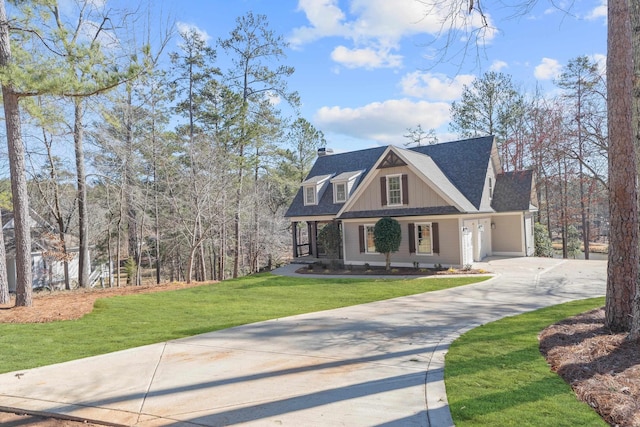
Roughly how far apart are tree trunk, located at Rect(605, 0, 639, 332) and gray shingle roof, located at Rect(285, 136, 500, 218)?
1196cm

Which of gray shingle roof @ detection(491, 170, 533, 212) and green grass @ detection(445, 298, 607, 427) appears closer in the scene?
green grass @ detection(445, 298, 607, 427)

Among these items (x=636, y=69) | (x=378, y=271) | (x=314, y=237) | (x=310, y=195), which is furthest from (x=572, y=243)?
(x=636, y=69)

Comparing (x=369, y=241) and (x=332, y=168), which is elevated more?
(x=332, y=168)

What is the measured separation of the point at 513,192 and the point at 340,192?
29.3 feet

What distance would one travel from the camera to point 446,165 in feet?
67.8

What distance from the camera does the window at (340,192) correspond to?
20750mm

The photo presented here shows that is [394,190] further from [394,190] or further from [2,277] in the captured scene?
[2,277]

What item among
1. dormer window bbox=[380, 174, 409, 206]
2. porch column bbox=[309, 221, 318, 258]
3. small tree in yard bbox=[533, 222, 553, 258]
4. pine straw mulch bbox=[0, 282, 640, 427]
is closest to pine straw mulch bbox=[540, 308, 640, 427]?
pine straw mulch bbox=[0, 282, 640, 427]

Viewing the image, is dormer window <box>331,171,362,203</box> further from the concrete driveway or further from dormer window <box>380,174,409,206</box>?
the concrete driveway

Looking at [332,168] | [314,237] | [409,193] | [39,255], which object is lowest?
[39,255]

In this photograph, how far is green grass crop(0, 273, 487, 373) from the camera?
6.50 metres

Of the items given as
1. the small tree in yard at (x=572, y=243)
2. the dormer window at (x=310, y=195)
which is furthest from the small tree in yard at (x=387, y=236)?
the small tree in yard at (x=572, y=243)

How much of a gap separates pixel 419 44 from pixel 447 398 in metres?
Answer: 4.91

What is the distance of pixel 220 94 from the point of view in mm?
24328
